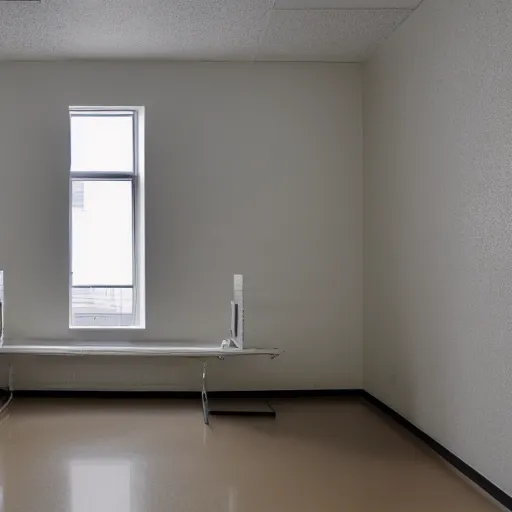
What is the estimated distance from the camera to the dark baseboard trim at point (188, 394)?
620 centimetres

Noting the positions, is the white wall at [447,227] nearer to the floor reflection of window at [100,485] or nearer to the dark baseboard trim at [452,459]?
the dark baseboard trim at [452,459]

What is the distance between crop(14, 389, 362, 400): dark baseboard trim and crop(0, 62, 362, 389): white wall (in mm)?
68

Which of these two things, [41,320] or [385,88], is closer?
[385,88]

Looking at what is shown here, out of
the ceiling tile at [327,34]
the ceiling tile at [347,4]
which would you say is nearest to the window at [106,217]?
the ceiling tile at [327,34]

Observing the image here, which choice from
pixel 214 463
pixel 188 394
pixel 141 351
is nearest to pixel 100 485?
pixel 214 463

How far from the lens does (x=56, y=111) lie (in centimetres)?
622

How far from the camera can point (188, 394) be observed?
6.23 metres

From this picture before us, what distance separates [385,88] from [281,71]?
1098 millimetres

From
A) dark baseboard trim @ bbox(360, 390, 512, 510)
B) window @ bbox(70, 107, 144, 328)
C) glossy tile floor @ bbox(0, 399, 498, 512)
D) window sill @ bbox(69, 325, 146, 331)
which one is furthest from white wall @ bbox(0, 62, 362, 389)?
dark baseboard trim @ bbox(360, 390, 512, 510)

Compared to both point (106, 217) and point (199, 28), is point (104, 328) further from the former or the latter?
point (199, 28)

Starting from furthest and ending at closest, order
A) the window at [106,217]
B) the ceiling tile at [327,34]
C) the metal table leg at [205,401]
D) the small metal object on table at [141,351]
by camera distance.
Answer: the window at [106,217] → the small metal object on table at [141,351] → the metal table leg at [205,401] → the ceiling tile at [327,34]

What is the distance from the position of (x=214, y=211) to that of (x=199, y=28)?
1.65m

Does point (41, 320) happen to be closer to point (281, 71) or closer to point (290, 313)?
point (290, 313)

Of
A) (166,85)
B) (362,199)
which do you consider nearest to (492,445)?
(362,199)
